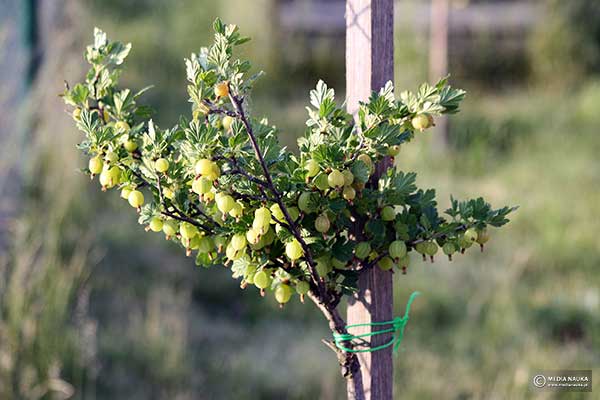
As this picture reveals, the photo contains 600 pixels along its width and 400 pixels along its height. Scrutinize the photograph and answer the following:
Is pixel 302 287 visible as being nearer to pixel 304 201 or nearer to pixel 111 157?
pixel 304 201

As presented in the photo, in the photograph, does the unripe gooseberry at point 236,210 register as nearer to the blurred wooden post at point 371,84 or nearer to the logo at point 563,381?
the blurred wooden post at point 371,84

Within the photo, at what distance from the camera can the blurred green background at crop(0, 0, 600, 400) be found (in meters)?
2.47

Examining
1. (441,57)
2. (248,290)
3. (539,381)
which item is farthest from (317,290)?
(441,57)

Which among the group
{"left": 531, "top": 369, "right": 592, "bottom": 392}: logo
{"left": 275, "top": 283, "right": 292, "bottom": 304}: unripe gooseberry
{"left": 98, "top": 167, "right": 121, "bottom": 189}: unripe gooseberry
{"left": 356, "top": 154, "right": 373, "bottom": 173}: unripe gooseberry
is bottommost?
{"left": 531, "top": 369, "right": 592, "bottom": 392}: logo

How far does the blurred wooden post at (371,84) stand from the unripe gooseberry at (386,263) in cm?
4

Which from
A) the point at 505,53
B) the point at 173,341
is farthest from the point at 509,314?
the point at 505,53

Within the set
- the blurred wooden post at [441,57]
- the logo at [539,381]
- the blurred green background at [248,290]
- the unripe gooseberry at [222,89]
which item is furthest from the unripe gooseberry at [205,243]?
the blurred wooden post at [441,57]

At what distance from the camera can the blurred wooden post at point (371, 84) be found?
1087mm

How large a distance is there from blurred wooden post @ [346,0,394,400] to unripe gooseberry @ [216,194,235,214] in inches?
11.6

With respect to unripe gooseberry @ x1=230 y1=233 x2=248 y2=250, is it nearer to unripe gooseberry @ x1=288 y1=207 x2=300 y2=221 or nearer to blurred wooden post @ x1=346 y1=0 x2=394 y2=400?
unripe gooseberry @ x1=288 y1=207 x2=300 y2=221

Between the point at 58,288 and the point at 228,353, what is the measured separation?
75 cm

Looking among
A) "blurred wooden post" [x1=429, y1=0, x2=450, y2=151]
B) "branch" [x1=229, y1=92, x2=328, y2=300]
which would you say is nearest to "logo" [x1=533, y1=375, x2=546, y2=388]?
"branch" [x1=229, y1=92, x2=328, y2=300]

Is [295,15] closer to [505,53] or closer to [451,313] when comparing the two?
[505,53]

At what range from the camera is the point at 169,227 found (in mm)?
969
